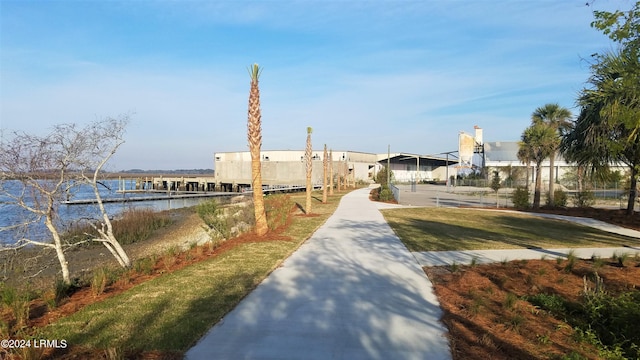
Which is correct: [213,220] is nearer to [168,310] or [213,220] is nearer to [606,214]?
[168,310]

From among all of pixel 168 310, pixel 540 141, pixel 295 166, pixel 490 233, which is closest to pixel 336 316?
pixel 168 310

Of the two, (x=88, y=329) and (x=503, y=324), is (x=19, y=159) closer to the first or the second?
(x=88, y=329)

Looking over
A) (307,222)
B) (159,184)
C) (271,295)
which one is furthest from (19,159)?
(159,184)

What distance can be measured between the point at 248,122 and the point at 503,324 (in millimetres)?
9695

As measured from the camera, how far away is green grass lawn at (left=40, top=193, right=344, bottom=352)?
15.6ft

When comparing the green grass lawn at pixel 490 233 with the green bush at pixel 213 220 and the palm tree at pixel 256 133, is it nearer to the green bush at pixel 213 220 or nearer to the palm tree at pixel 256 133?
the palm tree at pixel 256 133

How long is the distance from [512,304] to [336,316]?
266 centimetres

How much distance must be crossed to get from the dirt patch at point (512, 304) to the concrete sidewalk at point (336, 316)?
0.32 m

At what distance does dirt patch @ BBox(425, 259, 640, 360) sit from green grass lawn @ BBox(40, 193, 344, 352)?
3.26m

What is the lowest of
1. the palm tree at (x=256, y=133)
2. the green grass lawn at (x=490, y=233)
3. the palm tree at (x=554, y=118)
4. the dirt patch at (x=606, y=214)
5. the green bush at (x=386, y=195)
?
the green grass lawn at (x=490, y=233)

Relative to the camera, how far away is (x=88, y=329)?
511 cm

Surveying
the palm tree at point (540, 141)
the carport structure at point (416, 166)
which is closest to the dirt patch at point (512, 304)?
the palm tree at point (540, 141)

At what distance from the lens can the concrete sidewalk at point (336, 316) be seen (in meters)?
4.50

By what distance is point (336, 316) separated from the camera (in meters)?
5.59
